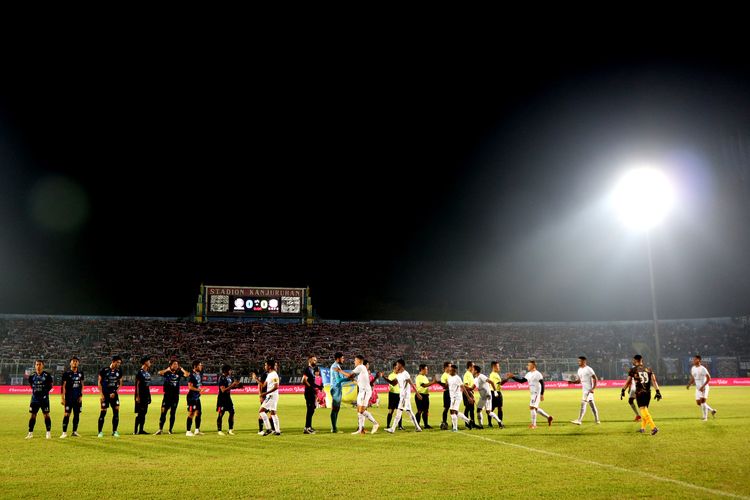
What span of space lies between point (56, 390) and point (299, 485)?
41.7 m

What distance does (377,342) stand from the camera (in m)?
64.0

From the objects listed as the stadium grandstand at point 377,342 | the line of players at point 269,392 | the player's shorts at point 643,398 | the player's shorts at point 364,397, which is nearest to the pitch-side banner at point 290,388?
the stadium grandstand at point 377,342

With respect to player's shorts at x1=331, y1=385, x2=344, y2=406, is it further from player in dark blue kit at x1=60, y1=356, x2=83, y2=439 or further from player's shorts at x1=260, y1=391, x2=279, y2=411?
player in dark blue kit at x1=60, y1=356, x2=83, y2=439

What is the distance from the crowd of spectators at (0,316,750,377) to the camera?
184 ft

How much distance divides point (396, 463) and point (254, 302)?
49.5 meters

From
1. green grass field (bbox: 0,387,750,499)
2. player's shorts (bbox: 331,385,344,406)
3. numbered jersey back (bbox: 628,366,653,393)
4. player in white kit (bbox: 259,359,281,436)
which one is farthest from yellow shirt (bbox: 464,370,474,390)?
player in white kit (bbox: 259,359,281,436)

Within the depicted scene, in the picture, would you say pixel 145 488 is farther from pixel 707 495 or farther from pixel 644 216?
pixel 644 216

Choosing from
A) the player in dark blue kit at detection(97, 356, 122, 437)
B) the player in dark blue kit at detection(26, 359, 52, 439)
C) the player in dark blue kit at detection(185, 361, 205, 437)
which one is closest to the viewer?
the player in dark blue kit at detection(26, 359, 52, 439)

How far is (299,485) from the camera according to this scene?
353 inches

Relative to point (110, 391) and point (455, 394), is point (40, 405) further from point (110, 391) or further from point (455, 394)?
point (455, 394)

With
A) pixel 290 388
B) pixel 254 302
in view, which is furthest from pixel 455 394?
pixel 254 302

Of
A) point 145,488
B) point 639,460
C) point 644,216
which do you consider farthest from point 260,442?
point 644,216

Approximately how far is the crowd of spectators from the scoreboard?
12.2ft

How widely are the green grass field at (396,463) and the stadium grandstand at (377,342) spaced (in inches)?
1355
